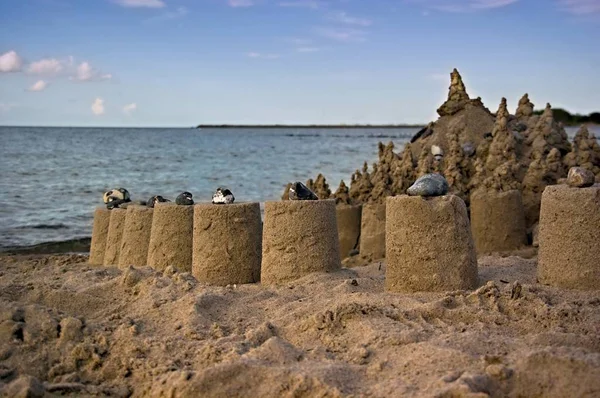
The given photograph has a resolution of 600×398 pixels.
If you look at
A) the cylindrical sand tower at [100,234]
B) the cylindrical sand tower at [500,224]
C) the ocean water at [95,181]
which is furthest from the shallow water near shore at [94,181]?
the cylindrical sand tower at [500,224]

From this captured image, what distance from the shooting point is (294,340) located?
16.3 feet

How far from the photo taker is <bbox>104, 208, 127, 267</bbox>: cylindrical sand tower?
9383 mm

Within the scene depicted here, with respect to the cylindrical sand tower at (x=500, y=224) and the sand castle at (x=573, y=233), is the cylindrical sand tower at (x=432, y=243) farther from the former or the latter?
the cylindrical sand tower at (x=500, y=224)

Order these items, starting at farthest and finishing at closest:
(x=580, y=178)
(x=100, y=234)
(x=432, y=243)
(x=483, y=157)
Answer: (x=483, y=157)
(x=100, y=234)
(x=580, y=178)
(x=432, y=243)

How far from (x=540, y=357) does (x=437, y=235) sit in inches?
81.0

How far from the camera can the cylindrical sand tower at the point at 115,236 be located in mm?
9383

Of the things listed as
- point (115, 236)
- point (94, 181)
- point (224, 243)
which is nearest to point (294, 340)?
point (224, 243)

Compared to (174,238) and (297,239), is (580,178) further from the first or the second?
(174,238)

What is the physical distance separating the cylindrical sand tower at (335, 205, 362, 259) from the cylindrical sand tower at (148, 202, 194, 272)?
3796mm

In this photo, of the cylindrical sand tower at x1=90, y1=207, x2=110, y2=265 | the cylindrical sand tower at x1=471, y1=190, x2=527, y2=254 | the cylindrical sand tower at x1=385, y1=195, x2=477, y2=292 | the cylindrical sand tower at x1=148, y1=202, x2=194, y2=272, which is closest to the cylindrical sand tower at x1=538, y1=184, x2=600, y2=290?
the cylindrical sand tower at x1=385, y1=195, x2=477, y2=292

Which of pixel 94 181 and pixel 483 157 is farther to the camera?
pixel 94 181

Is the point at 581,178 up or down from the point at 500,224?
up

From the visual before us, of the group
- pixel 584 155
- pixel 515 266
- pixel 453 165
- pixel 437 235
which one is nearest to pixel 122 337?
pixel 437 235

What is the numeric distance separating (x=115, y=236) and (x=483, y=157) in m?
5.77
